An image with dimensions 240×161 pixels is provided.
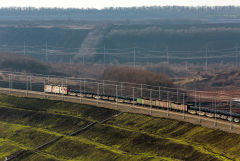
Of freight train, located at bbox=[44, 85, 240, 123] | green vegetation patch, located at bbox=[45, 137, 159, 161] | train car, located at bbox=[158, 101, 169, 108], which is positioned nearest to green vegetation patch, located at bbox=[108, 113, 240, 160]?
freight train, located at bbox=[44, 85, 240, 123]

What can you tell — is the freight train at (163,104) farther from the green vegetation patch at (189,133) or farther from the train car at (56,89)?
the green vegetation patch at (189,133)

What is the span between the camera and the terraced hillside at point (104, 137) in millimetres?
92125

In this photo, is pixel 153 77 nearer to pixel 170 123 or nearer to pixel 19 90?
pixel 19 90

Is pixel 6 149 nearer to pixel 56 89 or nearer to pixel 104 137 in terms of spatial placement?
pixel 104 137

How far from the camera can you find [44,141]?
11462 centimetres

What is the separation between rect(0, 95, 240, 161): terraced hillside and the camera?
92.1m

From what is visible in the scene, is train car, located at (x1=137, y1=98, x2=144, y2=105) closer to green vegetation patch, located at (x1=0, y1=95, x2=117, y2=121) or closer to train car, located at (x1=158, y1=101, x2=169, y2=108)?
train car, located at (x1=158, y1=101, x2=169, y2=108)

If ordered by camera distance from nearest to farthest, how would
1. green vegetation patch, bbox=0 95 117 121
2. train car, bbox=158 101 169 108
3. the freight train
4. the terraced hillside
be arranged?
the terraced hillside
the freight train
train car, bbox=158 101 169 108
green vegetation patch, bbox=0 95 117 121

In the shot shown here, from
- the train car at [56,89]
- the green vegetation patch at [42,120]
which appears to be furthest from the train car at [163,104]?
the train car at [56,89]

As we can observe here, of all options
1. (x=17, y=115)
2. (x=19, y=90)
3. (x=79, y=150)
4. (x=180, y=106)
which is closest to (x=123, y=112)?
(x=180, y=106)

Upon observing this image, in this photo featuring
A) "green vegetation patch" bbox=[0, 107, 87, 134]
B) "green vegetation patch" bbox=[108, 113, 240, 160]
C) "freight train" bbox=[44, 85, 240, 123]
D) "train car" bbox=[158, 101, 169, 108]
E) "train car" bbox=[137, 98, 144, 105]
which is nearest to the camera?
"green vegetation patch" bbox=[108, 113, 240, 160]

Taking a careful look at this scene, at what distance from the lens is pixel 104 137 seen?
4279 inches

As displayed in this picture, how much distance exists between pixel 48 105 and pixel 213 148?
6451 centimetres

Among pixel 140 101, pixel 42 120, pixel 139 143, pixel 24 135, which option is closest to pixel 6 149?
pixel 24 135
